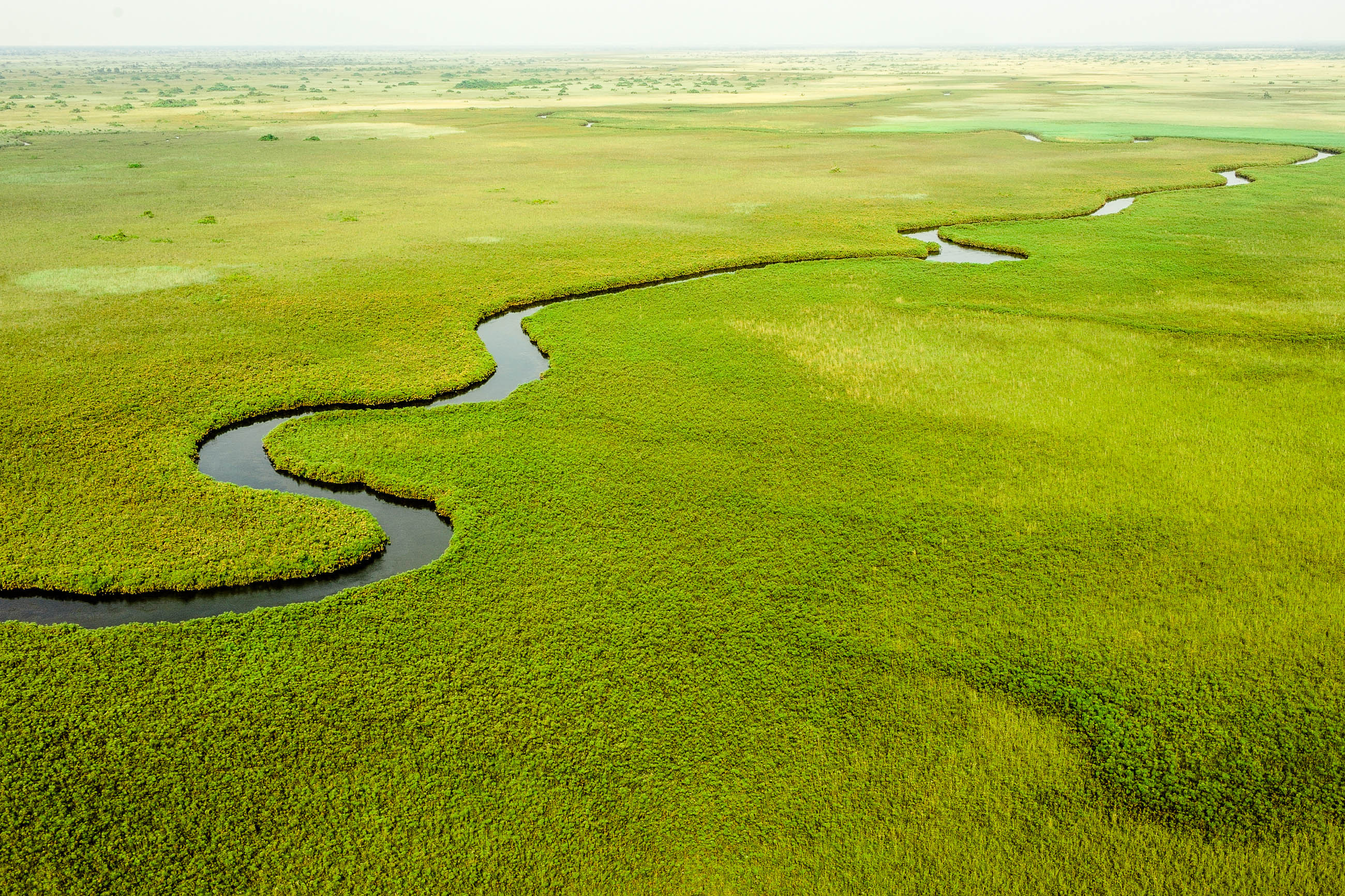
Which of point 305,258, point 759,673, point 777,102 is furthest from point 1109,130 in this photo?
point 759,673

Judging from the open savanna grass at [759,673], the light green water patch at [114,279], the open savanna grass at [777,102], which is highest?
the open savanna grass at [777,102]

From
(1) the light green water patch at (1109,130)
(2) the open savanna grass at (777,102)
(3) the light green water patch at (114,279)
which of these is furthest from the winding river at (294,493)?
(2) the open savanna grass at (777,102)

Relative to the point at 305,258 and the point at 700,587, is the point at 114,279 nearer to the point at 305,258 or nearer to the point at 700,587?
the point at 305,258

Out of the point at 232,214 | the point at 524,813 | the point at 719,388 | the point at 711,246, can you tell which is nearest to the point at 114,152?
the point at 232,214

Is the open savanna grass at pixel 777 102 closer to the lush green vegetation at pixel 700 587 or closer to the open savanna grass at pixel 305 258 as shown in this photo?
the open savanna grass at pixel 305 258

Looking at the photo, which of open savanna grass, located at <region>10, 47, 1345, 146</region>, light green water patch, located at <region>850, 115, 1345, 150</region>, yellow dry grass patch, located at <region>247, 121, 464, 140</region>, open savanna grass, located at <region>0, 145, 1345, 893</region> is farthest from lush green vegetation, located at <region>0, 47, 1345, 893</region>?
open savanna grass, located at <region>10, 47, 1345, 146</region>

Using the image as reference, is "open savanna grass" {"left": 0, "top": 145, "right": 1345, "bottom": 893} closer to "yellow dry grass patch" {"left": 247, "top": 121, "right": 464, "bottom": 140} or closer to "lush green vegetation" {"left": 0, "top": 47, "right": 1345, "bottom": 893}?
"lush green vegetation" {"left": 0, "top": 47, "right": 1345, "bottom": 893}
